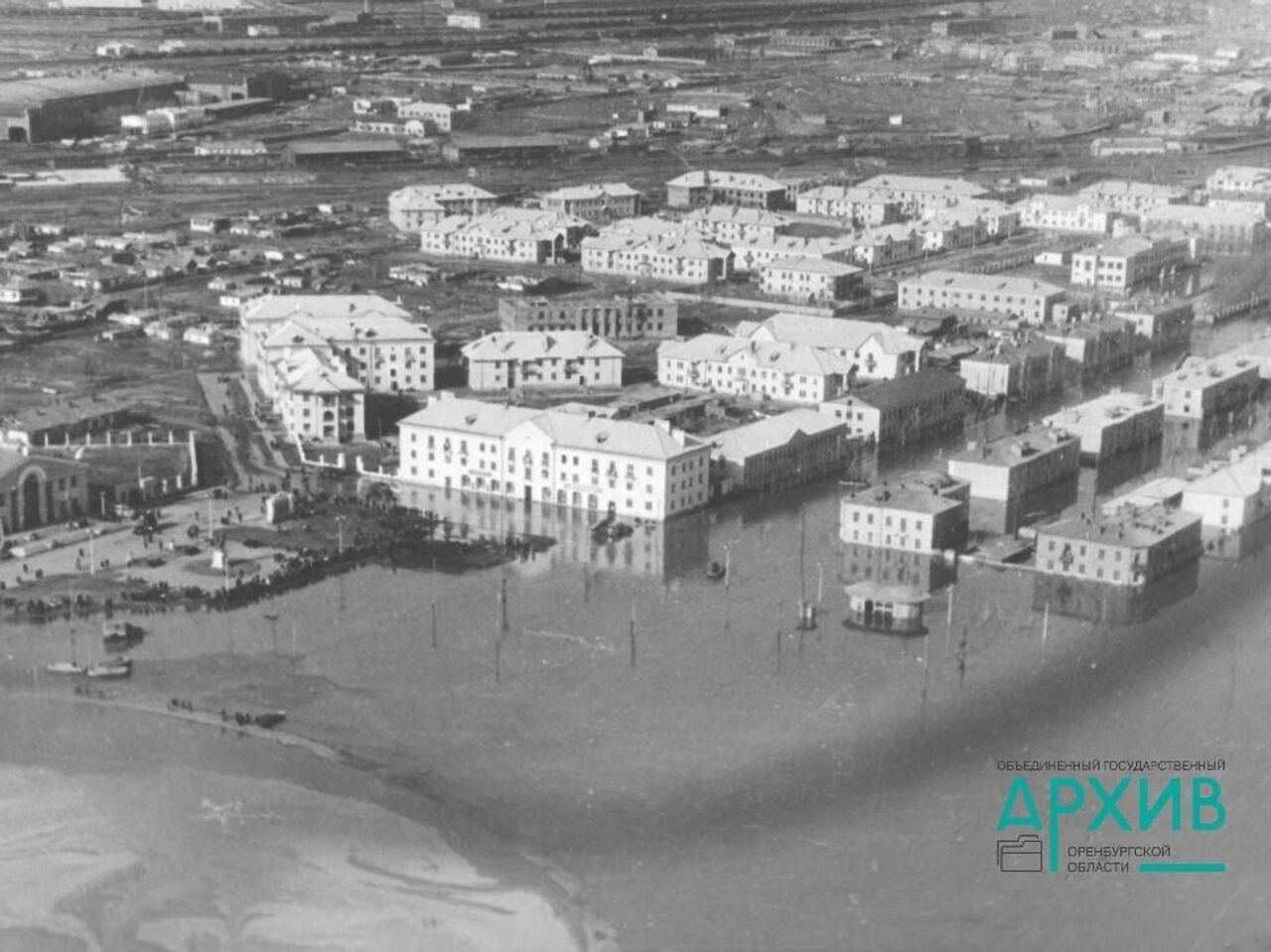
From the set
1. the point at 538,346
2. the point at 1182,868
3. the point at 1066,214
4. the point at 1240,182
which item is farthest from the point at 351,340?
the point at 1240,182

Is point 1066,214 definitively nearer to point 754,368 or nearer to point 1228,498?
point 754,368

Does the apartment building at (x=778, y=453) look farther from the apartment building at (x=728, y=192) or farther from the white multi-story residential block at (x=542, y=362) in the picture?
the apartment building at (x=728, y=192)

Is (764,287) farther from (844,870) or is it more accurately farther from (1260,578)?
(844,870)

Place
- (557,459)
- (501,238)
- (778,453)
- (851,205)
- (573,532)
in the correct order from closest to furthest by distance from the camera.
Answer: (573,532) < (557,459) < (778,453) < (501,238) < (851,205)

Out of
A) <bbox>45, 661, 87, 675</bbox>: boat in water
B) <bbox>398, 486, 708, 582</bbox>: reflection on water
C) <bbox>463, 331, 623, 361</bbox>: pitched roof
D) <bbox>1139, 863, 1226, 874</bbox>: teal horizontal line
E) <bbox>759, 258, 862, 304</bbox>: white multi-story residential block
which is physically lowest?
<bbox>398, 486, 708, 582</bbox>: reflection on water

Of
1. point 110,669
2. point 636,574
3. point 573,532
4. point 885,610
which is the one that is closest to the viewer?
point 110,669

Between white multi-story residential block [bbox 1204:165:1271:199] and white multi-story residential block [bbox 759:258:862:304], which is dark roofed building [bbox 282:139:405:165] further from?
white multi-story residential block [bbox 1204:165:1271:199]

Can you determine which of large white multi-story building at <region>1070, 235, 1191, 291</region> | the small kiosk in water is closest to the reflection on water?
the small kiosk in water
